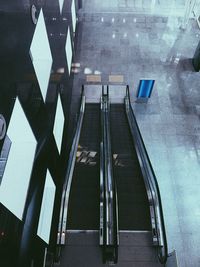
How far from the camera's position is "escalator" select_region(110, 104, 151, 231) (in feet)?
20.9

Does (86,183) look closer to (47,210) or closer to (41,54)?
(47,210)

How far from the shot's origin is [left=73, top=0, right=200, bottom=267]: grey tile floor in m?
7.95

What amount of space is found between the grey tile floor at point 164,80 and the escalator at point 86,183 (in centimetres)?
234

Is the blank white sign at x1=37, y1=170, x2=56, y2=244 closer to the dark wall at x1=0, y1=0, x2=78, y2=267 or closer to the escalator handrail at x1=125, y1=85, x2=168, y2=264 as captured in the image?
the dark wall at x1=0, y1=0, x2=78, y2=267

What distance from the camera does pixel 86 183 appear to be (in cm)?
742

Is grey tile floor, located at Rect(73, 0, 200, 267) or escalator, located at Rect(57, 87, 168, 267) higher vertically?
grey tile floor, located at Rect(73, 0, 200, 267)

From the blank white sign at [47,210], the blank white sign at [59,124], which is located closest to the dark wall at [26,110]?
the blank white sign at [47,210]

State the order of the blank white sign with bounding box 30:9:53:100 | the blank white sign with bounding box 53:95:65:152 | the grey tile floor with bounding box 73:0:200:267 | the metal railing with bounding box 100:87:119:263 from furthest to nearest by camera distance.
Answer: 1. the grey tile floor with bounding box 73:0:200:267
2. the blank white sign with bounding box 53:95:65:152
3. the metal railing with bounding box 100:87:119:263
4. the blank white sign with bounding box 30:9:53:100

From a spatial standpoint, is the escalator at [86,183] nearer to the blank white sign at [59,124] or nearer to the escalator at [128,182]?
the escalator at [128,182]

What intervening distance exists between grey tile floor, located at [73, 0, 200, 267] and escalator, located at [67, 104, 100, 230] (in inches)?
92.2

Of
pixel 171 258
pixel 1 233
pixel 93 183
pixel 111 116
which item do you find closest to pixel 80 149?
pixel 93 183

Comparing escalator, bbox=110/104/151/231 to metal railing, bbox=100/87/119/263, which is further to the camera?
escalator, bbox=110/104/151/231

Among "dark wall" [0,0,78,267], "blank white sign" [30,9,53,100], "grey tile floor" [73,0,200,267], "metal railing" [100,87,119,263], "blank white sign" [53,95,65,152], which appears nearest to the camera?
"dark wall" [0,0,78,267]

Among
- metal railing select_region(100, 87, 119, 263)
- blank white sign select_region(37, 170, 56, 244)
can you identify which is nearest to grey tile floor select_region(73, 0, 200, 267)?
metal railing select_region(100, 87, 119, 263)
